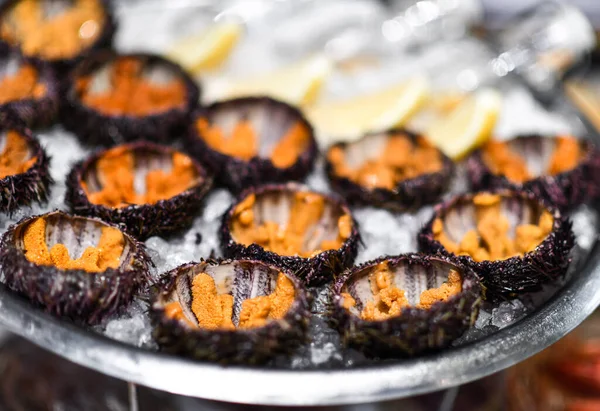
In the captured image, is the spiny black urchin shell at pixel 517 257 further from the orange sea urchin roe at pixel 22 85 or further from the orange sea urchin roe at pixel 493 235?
the orange sea urchin roe at pixel 22 85

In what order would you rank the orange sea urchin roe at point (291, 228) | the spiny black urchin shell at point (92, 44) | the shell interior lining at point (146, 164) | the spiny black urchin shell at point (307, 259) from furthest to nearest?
the spiny black urchin shell at point (92, 44), the shell interior lining at point (146, 164), the orange sea urchin roe at point (291, 228), the spiny black urchin shell at point (307, 259)

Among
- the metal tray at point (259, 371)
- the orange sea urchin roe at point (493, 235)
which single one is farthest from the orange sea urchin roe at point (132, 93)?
the orange sea urchin roe at point (493, 235)

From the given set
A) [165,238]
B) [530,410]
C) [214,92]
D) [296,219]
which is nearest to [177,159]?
[165,238]

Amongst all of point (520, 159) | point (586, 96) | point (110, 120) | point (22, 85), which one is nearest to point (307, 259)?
point (110, 120)

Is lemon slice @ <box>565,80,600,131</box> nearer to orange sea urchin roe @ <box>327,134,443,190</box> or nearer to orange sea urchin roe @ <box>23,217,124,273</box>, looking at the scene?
orange sea urchin roe @ <box>327,134,443,190</box>

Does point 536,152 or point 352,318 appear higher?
point 352,318

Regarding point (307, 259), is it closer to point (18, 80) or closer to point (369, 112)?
point (369, 112)

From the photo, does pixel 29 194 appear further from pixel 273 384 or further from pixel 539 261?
pixel 539 261
